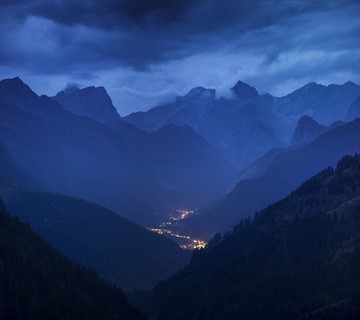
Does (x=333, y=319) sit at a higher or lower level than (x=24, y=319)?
lower

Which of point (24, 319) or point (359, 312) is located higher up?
point (24, 319)

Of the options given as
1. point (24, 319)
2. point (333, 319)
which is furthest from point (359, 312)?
point (24, 319)

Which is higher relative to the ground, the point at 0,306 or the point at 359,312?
the point at 0,306

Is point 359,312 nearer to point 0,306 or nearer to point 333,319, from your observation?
point 333,319

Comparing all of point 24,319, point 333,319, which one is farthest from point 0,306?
point 333,319

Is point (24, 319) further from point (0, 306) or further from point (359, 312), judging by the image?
point (359, 312)

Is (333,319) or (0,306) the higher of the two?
(0,306)
